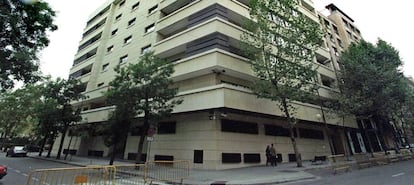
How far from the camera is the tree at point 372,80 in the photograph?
2452 centimetres

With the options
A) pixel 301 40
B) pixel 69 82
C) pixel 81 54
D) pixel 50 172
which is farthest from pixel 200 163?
pixel 81 54

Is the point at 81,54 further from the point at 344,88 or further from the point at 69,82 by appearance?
the point at 344,88

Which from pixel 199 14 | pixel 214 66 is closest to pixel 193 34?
pixel 199 14

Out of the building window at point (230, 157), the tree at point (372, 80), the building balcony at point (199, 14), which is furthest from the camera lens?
the tree at point (372, 80)

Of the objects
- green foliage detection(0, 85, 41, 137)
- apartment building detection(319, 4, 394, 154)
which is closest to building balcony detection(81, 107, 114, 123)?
green foliage detection(0, 85, 41, 137)

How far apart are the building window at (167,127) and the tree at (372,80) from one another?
16.0m

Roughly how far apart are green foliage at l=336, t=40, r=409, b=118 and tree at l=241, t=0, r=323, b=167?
348 inches

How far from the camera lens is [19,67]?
14688mm

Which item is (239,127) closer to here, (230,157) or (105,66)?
(230,157)

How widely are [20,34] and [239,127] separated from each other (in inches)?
555

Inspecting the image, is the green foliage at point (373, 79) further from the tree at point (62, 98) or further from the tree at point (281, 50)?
the tree at point (62, 98)

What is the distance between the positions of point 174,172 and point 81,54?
33764mm

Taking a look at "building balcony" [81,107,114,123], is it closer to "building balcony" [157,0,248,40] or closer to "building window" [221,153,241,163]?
"building balcony" [157,0,248,40]

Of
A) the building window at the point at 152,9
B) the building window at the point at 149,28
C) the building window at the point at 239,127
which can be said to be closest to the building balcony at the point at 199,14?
the building window at the point at 149,28
